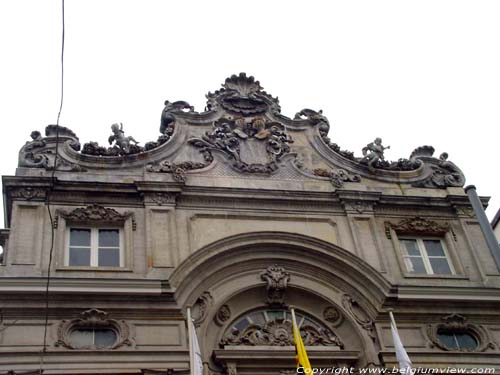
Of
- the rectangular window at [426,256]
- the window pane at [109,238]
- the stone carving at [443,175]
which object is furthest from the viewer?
the stone carving at [443,175]

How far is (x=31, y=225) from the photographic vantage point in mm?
17922

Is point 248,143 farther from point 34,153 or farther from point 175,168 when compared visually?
point 34,153

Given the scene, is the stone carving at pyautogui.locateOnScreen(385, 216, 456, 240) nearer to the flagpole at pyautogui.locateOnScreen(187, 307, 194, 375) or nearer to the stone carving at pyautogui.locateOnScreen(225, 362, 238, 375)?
the stone carving at pyautogui.locateOnScreen(225, 362, 238, 375)

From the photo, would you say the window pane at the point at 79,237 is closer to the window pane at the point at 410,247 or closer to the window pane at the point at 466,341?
the window pane at the point at 410,247

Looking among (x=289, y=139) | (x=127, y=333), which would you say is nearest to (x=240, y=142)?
(x=289, y=139)

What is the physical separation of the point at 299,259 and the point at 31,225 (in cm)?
628

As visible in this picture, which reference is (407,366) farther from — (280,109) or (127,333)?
(280,109)

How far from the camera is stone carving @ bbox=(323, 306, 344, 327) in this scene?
18.1 meters

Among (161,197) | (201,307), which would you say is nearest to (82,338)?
(201,307)

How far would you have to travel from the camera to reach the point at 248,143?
21.6m

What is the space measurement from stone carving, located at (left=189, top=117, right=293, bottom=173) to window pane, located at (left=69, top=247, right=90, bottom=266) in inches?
175

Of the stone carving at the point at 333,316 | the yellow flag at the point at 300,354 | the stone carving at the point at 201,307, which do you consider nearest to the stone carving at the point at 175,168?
the stone carving at the point at 201,307

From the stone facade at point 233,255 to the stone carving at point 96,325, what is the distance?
28 mm

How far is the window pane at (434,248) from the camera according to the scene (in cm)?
2012
